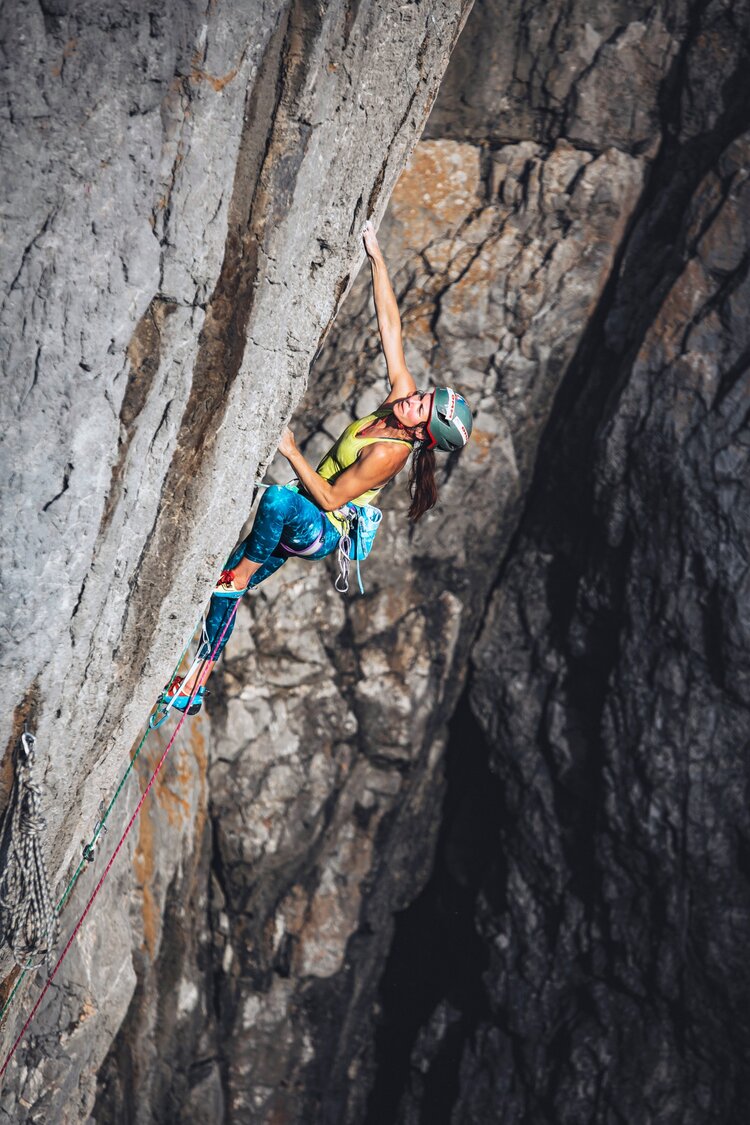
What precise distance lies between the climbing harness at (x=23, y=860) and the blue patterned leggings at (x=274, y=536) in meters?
1.68

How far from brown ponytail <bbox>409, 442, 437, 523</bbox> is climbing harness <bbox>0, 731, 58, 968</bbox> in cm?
256

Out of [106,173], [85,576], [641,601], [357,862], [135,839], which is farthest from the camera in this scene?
[357,862]

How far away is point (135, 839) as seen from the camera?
7438mm

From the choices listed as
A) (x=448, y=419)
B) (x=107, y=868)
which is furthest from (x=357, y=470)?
(x=107, y=868)

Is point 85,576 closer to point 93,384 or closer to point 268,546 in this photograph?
point 93,384

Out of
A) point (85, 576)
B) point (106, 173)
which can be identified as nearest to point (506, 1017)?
point (85, 576)

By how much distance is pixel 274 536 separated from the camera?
5273 mm

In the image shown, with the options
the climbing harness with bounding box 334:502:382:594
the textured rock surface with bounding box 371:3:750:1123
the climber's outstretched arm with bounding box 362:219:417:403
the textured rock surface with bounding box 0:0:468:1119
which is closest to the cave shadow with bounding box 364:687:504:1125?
the textured rock surface with bounding box 371:3:750:1123

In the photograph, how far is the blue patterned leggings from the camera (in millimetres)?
5167

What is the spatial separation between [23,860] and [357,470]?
97.0 inches

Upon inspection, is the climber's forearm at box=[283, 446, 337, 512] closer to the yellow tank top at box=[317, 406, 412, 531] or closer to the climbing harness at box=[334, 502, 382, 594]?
the yellow tank top at box=[317, 406, 412, 531]

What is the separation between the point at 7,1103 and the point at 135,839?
1864mm

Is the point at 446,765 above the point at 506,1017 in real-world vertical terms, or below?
above

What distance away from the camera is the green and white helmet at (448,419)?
509 centimetres
